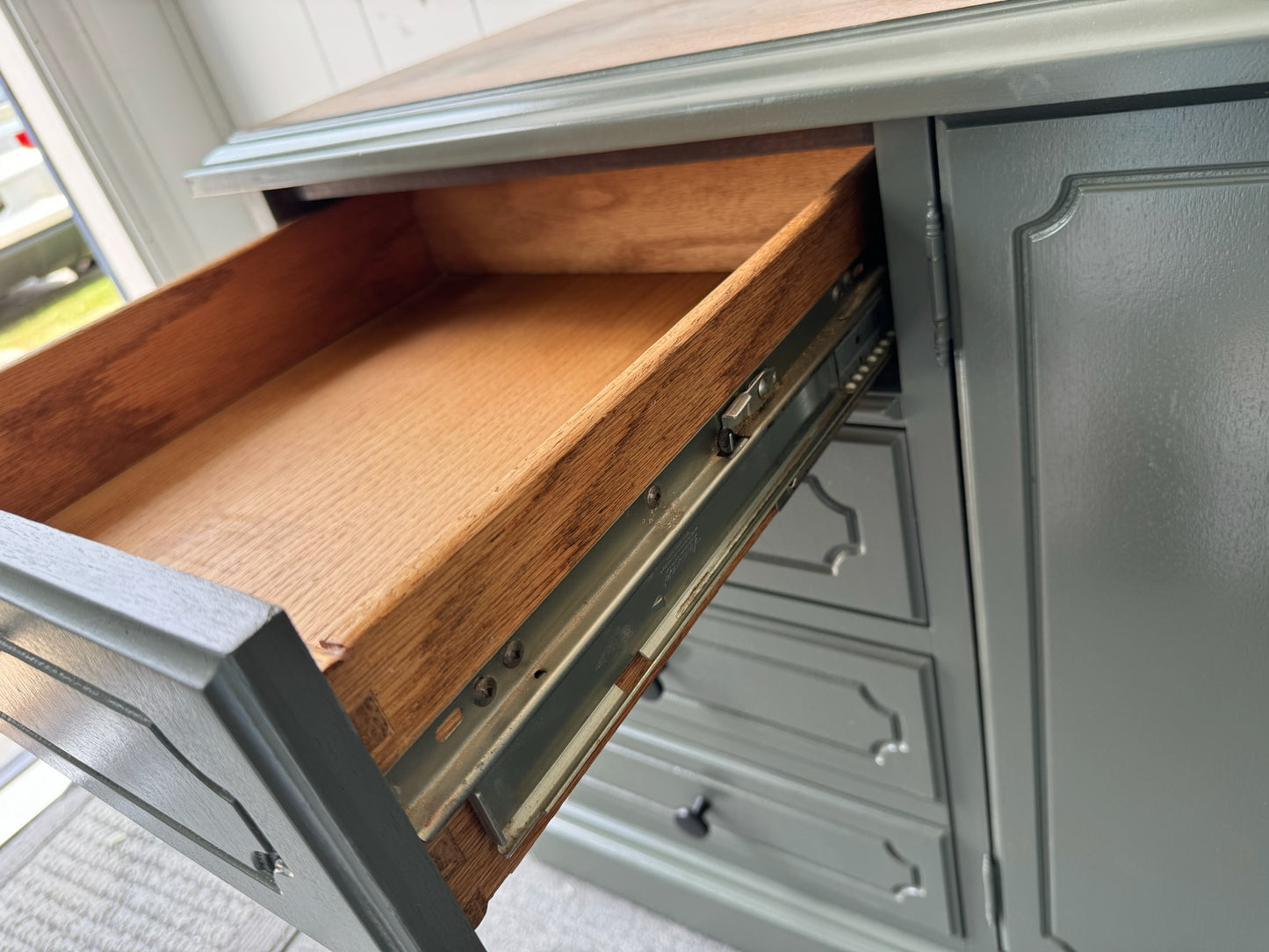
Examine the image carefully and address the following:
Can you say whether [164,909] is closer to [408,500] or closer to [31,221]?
[31,221]

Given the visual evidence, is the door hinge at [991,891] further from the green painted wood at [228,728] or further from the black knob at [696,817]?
the green painted wood at [228,728]

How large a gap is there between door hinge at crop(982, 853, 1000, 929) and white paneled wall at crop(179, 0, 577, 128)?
0.90 meters

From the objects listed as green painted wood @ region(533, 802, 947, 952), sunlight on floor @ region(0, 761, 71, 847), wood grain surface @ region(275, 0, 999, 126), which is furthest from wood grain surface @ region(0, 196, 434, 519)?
sunlight on floor @ region(0, 761, 71, 847)

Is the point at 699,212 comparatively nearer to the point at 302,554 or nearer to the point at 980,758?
the point at 302,554

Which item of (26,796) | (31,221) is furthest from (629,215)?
(26,796)

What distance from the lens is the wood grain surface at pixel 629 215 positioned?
0.58 metres

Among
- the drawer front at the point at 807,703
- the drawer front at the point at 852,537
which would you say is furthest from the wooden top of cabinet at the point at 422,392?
the drawer front at the point at 807,703

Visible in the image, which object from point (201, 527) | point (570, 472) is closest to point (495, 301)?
point (201, 527)

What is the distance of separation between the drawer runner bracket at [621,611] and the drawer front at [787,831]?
0.50 m

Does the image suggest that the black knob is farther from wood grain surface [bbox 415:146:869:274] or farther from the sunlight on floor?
the sunlight on floor

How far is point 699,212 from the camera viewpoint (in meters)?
0.62

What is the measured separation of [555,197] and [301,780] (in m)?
0.53

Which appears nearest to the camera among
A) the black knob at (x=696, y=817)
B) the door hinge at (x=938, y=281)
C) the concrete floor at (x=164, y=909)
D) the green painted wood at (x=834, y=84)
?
the green painted wood at (x=834, y=84)

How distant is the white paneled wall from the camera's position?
971 millimetres
